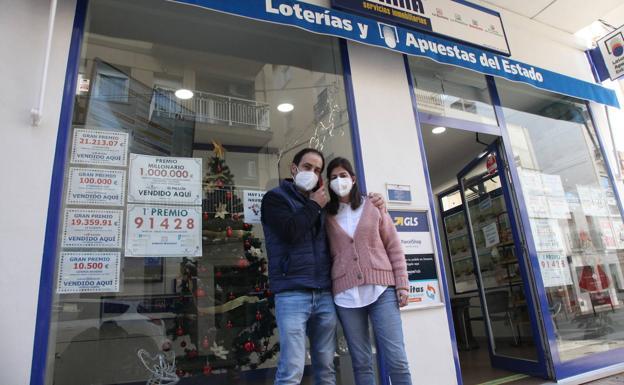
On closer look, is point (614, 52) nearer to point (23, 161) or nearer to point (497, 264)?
point (497, 264)

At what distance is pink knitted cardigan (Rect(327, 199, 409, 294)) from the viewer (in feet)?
6.72

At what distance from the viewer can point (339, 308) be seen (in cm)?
208

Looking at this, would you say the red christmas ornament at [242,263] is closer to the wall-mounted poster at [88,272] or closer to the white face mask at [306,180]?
the wall-mounted poster at [88,272]

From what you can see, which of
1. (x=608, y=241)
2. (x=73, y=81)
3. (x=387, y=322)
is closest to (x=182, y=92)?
(x=73, y=81)

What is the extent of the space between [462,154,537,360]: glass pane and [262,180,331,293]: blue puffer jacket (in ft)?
8.70

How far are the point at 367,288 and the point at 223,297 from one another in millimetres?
1117

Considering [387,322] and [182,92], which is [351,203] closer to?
[387,322]

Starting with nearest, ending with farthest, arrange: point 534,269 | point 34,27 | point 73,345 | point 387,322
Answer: point 387,322 < point 73,345 < point 34,27 < point 534,269

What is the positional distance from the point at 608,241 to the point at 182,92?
14.7 ft

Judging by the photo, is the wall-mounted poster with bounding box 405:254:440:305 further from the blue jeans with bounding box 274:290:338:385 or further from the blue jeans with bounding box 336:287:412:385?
the blue jeans with bounding box 274:290:338:385

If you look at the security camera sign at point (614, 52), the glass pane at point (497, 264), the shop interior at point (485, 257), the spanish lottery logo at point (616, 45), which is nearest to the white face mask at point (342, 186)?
the shop interior at point (485, 257)

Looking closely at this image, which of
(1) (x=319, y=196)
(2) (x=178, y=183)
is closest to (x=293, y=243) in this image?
(1) (x=319, y=196)

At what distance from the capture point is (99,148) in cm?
245

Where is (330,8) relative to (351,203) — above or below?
above
